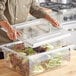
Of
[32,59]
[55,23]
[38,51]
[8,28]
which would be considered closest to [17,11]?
[55,23]

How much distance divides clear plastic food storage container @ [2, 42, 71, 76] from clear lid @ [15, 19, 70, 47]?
3.0 inches

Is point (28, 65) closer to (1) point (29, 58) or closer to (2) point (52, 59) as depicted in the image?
(1) point (29, 58)

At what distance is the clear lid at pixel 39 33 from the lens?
67.0 inches

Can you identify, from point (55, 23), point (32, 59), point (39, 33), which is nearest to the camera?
point (32, 59)

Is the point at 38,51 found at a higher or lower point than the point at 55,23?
lower

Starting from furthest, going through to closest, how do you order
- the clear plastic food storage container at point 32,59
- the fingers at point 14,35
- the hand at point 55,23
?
the hand at point 55,23 → the fingers at point 14,35 → the clear plastic food storage container at point 32,59

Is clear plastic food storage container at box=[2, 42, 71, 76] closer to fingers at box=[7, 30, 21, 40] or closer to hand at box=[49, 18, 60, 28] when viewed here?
fingers at box=[7, 30, 21, 40]

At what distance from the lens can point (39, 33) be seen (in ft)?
6.18

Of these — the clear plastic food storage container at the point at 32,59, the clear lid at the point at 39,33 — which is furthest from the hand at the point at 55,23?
the clear plastic food storage container at the point at 32,59

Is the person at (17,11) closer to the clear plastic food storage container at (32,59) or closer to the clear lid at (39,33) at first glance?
the clear lid at (39,33)

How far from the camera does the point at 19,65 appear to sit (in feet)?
5.73

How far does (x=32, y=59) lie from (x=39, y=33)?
28cm

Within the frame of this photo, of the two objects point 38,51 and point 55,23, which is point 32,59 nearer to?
point 38,51

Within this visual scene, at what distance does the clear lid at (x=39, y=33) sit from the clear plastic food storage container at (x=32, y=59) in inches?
3.0
